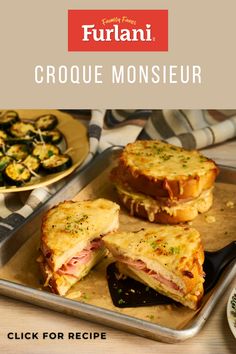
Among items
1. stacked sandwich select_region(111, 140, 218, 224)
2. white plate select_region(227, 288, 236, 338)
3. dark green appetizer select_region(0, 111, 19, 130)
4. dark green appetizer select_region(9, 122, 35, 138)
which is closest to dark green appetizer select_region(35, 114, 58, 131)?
dark green appetizer select_region(9, 122, 35, 138)

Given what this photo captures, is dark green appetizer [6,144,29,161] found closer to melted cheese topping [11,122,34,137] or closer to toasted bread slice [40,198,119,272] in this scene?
melted cheese topping [11,122,34,137]

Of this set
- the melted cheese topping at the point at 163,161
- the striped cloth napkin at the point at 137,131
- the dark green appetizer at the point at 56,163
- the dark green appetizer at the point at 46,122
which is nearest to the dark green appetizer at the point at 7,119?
the dark green appetizer at the point at 46,122

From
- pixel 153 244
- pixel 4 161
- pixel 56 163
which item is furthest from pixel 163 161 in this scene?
pixel 4 161

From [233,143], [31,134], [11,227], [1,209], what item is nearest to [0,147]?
[31,134]

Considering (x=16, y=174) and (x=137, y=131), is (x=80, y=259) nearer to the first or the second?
(x=16, y=174)

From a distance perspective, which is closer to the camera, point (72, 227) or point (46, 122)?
point (72, 227)

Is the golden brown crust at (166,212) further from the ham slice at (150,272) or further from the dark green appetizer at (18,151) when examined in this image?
the dark green appetizer at (18,151)

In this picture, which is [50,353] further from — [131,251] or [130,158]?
[130,158]
